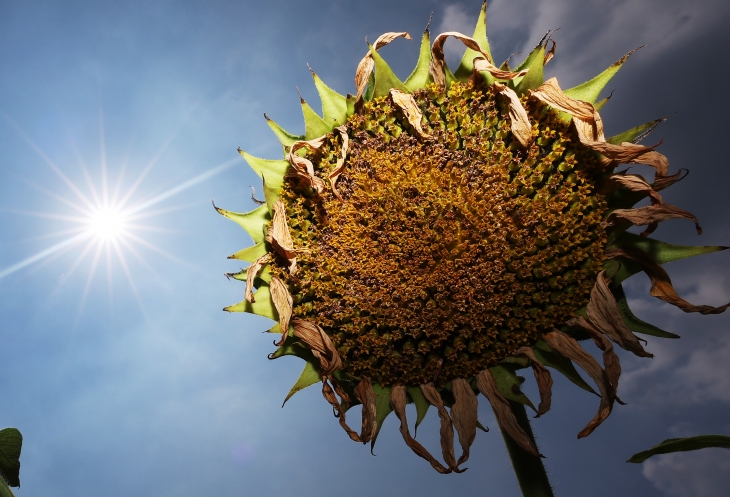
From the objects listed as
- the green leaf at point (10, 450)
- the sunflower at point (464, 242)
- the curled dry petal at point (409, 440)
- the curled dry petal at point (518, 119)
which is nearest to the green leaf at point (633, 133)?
the sunflower at point (464, 242)

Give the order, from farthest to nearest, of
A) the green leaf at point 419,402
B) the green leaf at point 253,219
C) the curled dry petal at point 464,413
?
the green leaf at point 253,219, the green leaf at point 419,402, the curled dry petal at point 464,413

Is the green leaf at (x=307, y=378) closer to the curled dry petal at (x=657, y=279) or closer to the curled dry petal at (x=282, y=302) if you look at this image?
the curled dry petal at (x=282, y=302)

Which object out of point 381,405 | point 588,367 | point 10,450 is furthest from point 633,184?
point 10,450

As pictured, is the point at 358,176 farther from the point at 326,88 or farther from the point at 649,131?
the point at 649,131

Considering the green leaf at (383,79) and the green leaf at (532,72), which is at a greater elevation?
the green leaf at (383,79)

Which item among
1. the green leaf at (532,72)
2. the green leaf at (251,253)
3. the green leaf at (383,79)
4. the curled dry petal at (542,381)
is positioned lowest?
the curled dry petal at (542,381)

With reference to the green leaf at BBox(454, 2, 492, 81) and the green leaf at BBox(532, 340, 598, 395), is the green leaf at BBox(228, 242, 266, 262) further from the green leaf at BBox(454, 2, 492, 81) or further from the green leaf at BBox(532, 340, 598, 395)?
the green leaf at BBox(532, 340, 598, 395)

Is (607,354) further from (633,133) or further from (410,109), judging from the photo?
(410,109)

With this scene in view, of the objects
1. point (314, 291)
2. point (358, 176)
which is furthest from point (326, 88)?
point (314, 291)
